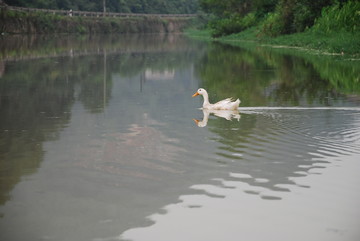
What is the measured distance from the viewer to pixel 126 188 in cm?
757

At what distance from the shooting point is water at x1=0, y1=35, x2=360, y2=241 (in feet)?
20.7

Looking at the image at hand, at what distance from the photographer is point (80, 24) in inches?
3784

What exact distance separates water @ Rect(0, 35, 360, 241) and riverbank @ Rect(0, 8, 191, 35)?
58806 millimetres

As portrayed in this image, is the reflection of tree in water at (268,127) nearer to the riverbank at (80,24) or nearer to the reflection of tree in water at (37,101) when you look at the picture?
the reflection of tree in water at (37,101)

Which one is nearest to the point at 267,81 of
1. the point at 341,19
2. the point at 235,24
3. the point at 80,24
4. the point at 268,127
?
the point at 268,127

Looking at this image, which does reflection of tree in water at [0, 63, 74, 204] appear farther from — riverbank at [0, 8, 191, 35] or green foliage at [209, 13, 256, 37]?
riverbank at [0, 8, 191, 35]

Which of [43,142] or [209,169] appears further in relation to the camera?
[43,142]

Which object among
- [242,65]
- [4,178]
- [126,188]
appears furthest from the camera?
[242,65]

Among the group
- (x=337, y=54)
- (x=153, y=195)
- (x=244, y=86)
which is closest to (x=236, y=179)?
(x=153, y=195)

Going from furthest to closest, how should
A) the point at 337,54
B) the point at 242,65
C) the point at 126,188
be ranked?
the point at 337,54, the point at 242,65, the point at 126,188

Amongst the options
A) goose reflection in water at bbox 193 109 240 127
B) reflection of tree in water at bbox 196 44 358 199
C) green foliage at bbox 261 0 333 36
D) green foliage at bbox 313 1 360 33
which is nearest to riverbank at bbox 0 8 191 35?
green foliage at bbox 261 0 333 36

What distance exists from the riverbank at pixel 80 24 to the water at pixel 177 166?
5881cm

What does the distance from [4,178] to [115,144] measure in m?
2.38

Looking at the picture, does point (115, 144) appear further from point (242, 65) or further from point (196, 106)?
point (242, 65)
